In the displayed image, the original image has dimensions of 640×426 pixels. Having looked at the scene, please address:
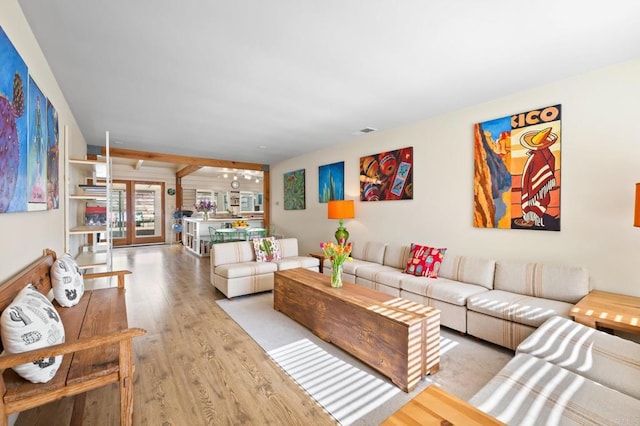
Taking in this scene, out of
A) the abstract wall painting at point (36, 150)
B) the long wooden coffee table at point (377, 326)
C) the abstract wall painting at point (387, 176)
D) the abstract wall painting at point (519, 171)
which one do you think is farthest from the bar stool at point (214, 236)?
the abstract wall painting at point (519, 171)

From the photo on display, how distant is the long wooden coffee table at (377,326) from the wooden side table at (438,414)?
769mm

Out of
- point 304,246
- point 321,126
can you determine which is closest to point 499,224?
point 321,126

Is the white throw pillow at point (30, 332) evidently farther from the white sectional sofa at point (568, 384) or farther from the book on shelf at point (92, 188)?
the book on shelf at point (92, 188)

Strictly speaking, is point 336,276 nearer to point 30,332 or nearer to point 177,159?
point 30,332

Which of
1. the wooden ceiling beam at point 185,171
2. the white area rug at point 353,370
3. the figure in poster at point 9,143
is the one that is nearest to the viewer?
the figure in poster at point 9,143

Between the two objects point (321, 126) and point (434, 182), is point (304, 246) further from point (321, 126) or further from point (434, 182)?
point (434, 182)

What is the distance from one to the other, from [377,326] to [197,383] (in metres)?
1.38

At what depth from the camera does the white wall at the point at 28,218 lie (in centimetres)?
156

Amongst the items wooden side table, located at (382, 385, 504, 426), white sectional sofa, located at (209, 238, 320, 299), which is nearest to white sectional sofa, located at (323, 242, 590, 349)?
white sectional sofa, located at (209, 238, 320, 299)

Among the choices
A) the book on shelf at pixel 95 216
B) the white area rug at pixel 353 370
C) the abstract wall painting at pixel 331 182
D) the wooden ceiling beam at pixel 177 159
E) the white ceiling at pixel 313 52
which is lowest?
the white area rug at pixel 353 370

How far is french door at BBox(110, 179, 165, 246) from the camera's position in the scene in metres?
9.37

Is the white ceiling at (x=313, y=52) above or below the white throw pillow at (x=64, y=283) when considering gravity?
above

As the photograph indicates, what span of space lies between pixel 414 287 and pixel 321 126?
2644 mm

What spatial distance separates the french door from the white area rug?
331 inches
